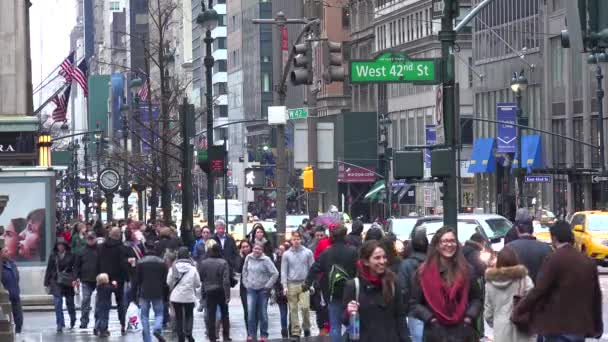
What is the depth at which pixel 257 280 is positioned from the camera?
2562 centimetres

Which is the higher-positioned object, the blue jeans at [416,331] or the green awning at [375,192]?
the green awning at [375,192]

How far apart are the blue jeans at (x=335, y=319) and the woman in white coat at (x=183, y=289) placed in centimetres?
442

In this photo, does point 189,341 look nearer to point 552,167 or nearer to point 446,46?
Answer: point 446,46

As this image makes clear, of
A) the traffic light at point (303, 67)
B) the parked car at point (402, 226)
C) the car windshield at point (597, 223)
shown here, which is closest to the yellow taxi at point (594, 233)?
the car windshield at point (597, 223)

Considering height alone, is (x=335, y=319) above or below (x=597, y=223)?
below

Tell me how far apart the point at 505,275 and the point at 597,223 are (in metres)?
30.8

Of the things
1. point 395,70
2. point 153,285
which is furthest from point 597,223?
point 395,70

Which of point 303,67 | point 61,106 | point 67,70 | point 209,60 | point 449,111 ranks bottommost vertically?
point 449,111

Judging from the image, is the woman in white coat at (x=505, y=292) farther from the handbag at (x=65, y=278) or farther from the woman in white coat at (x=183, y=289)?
the handbag at (x=65, y=278)

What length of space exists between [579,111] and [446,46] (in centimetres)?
5335

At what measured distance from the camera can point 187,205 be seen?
1747 inches

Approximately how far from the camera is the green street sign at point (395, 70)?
76.8 feet

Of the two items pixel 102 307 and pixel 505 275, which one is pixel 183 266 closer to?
pixel 102 307

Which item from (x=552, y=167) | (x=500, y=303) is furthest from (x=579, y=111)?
(x=500, y=303)
